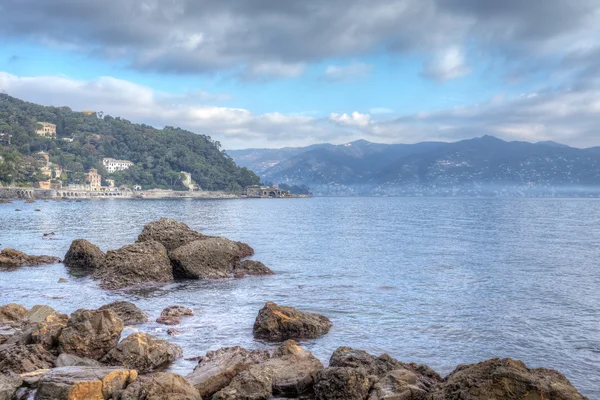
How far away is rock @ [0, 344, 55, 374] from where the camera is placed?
11.2 meters

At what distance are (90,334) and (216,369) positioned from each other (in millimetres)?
4259

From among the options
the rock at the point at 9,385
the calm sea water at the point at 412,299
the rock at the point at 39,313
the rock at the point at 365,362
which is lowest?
the calm sea water at the point at 412,299

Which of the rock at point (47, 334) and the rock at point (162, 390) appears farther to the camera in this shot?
the rock at point (47, 334)

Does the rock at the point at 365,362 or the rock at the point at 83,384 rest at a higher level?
the rock at the point at 83,384

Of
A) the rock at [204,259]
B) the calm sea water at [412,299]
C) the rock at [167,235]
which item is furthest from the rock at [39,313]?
the rock at [167,235]

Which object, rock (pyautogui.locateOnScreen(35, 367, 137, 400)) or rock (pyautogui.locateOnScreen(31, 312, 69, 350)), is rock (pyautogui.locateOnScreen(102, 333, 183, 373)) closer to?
rock (pyautogui.locateOnScreen(31, 312, 69, 350))

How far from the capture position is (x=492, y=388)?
8.18 m

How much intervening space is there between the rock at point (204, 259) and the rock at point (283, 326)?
34.8ft

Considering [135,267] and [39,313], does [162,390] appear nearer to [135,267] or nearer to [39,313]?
[39,313]

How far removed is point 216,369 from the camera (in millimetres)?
10852

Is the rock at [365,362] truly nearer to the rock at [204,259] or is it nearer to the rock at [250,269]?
the rock at [204,259]

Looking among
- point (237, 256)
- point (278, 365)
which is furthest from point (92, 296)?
point (278, 365)

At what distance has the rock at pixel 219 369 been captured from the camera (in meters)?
10.3

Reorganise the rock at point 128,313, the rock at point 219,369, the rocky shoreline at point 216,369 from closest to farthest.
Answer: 1. the rocky shoreline at point 216,369
2. the rock at point 219,369
3. the rock at point 128,313
